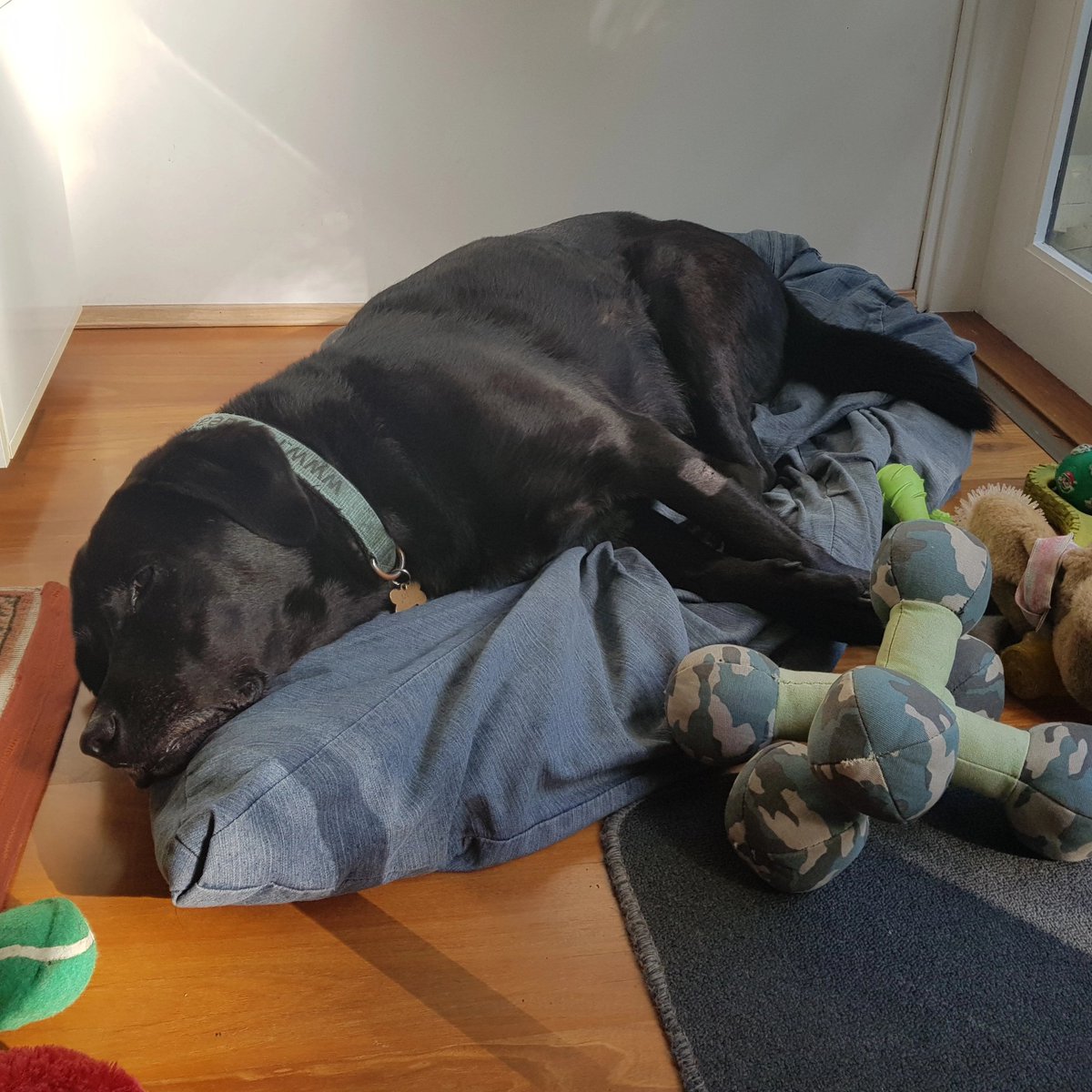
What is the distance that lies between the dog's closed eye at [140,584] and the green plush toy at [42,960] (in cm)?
34

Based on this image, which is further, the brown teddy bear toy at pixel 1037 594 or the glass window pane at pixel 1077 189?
the glass window pane at pixel 1077 189

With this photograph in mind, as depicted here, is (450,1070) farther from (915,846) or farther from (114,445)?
(114,445)

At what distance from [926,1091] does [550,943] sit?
1.26 ft

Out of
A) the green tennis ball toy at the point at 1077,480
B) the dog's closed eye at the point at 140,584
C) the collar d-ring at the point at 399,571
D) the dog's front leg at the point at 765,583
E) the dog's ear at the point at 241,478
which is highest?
the dog's ear at the point at 241,478

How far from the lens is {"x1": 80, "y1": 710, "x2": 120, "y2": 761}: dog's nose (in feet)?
4.03

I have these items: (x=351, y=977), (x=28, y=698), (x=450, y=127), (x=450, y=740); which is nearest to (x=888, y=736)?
(x=450, y=740)

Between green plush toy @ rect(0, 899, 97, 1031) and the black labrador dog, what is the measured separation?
21 centimetres

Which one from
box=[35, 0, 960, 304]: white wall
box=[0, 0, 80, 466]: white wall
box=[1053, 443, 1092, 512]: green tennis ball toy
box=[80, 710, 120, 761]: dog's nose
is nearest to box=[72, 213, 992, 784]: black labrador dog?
box=[80, 710, 120, 761]: dog's nose

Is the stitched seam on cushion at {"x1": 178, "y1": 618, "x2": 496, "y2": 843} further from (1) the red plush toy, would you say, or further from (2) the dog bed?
(1) the red plush toy

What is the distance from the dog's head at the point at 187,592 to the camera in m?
1.26

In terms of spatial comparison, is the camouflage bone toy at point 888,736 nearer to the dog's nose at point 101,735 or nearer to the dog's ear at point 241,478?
the dog's ear at point 241,478

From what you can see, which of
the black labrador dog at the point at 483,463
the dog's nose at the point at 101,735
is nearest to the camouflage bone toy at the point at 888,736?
the black labrador dog at the point at 483,463

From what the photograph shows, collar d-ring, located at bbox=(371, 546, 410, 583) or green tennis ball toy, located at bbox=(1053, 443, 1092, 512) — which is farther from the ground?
green tennis ball toy, located at bbox=(1053, 443, 1092, 512)

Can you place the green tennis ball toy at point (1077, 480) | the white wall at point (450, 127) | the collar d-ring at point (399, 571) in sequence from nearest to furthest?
the collar d-ring at point (399, 571)
the green tennis ball toy at point (1077, 480)
the white wall at point (450, 127)
